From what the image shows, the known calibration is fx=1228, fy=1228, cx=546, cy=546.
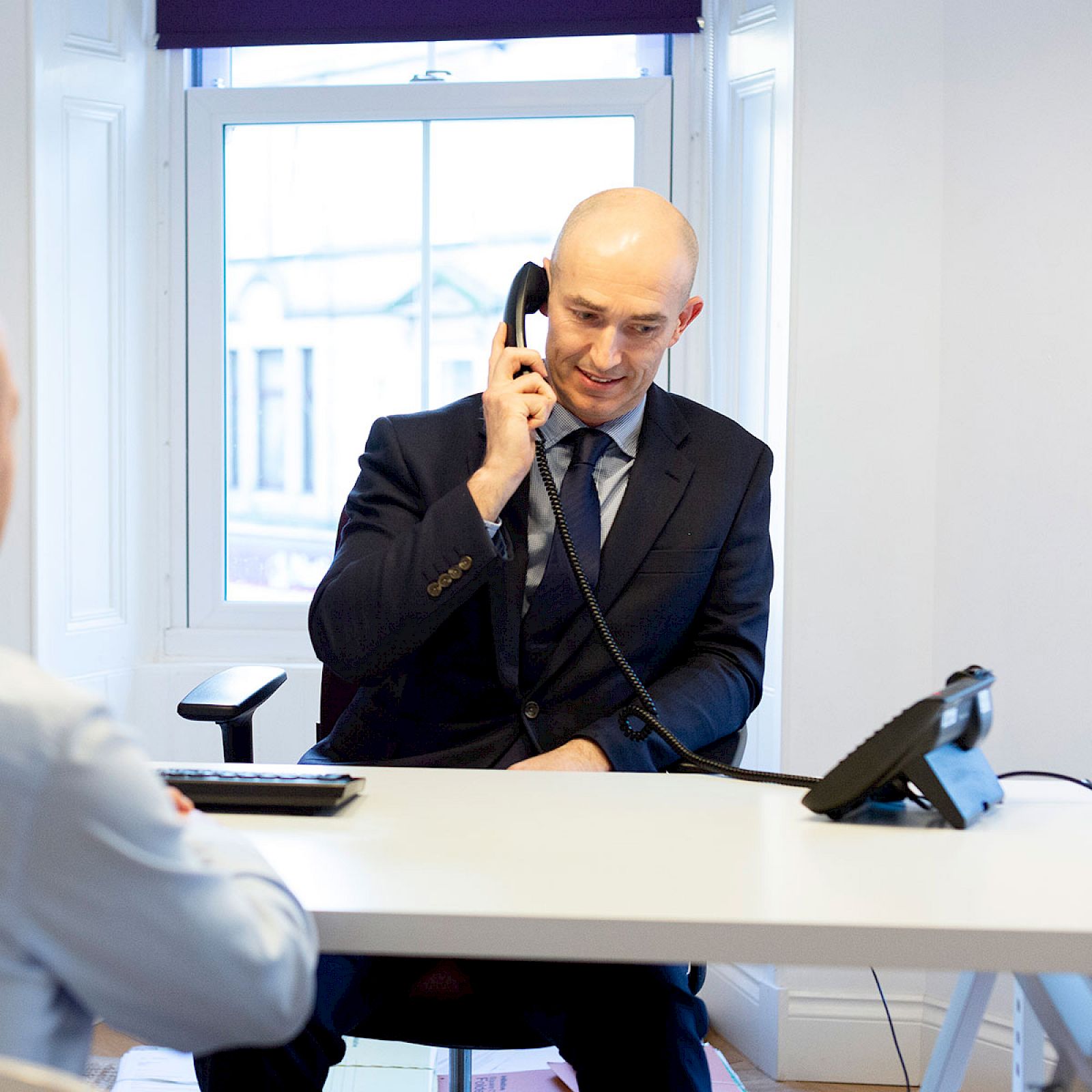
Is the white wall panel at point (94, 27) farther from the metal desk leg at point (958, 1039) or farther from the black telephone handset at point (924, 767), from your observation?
the metal desk leg at point (958, 1039)

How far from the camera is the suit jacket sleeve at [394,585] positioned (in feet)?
5.09

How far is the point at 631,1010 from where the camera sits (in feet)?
4.41

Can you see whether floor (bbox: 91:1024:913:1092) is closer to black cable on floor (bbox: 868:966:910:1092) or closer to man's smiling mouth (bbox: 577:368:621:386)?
black cable on floor (bbox: 868:966:910:1092)

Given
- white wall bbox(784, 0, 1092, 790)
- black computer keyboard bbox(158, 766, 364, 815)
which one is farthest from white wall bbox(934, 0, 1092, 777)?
black computer keyboard bbox(158, 766, 364, 815)

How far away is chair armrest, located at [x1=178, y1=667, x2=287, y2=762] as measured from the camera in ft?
5.24

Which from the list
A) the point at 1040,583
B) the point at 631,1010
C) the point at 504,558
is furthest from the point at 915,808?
the point at 1040,583

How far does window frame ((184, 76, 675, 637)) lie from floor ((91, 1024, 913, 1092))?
35.3 inches

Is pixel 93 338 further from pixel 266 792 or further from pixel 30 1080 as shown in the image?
pixel 30 1080

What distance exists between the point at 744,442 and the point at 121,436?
1605mm

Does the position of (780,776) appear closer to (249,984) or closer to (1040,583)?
(249,984)

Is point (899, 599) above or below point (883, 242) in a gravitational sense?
below

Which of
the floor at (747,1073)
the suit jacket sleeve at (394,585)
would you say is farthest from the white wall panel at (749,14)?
the floor at (747,1073)

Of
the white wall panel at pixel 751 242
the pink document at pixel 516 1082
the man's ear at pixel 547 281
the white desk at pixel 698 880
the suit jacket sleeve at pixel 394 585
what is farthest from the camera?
the white wall panel at pixel 751 242

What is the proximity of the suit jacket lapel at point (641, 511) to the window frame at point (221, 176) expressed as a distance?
3.99 feet
